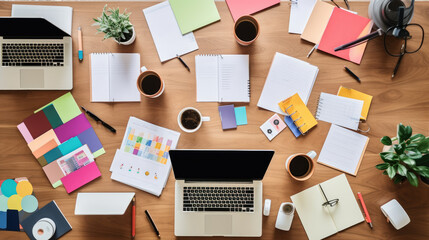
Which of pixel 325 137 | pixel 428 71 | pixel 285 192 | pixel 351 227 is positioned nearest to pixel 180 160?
pixel 285 192

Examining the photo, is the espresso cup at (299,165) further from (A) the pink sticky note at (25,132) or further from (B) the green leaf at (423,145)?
(A) the pink sticky note at (25,132)

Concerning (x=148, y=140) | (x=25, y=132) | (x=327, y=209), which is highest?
(x=25, y=132)

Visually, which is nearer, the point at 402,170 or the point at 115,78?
the point at 402,170

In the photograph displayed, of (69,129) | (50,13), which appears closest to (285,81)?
(69,129)

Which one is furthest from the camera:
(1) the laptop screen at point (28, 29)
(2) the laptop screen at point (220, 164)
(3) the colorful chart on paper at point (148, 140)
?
(3) the colorful chart on paper at point (148, 140)

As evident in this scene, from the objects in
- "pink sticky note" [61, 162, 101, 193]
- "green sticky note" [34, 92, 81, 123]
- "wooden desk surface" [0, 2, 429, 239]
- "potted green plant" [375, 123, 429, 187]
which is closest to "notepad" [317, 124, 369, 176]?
"wooden desk surface" [0, 2, 429, 239]

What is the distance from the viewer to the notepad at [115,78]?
4.61ft

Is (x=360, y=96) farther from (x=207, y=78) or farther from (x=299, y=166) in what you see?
(x=207, y=78)

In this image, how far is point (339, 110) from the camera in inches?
54.8

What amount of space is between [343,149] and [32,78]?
142 cm

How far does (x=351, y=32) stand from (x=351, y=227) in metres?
0.86

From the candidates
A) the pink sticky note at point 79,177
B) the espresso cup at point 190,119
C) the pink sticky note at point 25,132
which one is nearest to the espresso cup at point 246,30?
the espresso cup at point 190,119

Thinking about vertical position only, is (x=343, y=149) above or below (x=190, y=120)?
below

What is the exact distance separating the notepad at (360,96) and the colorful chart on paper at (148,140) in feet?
2.50
